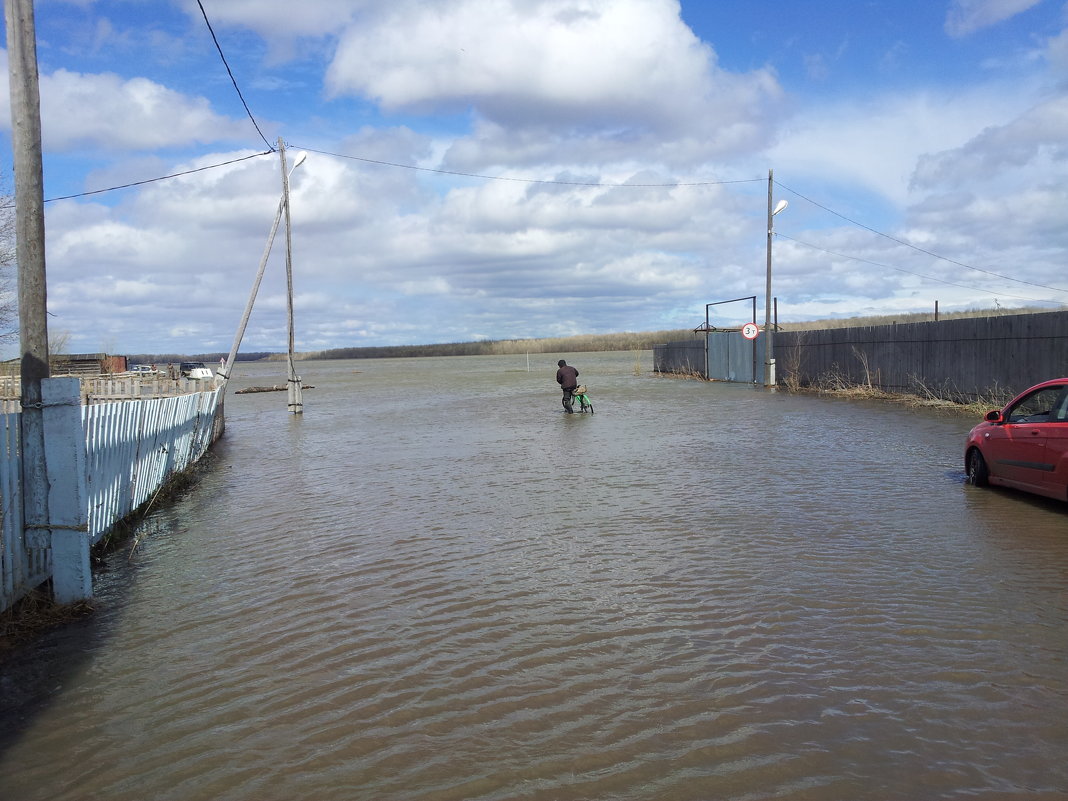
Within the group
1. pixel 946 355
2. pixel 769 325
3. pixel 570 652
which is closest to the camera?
pixel 570 652

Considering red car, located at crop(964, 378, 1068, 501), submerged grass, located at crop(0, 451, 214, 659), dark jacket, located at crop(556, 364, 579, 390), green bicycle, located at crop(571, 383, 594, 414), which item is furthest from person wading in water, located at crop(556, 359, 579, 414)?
submerged grass, located at crop(0, 451, 214, 659)

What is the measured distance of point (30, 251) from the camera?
251 inches

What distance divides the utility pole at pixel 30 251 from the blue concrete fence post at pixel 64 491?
0.06 metres

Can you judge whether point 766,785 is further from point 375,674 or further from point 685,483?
point 685,483

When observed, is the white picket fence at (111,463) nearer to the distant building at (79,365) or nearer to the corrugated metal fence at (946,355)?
the corrugated metal fence at (946,355)

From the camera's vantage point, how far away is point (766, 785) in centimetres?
353

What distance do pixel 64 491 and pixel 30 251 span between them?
6.06ft

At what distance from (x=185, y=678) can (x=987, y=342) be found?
65.8 ft

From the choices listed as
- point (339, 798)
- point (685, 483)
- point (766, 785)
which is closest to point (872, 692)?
point (766, 785)

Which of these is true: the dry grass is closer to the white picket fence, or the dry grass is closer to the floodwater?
the white picket fence

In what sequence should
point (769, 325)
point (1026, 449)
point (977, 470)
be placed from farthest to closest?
point (769, 325) < point (977, 470) < point (1026, 449)

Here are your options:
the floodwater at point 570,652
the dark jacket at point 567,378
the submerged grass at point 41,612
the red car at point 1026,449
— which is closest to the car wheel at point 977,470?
the red car at point 1026,449

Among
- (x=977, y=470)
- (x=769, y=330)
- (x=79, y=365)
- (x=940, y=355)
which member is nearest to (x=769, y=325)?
(x=769, y=330)

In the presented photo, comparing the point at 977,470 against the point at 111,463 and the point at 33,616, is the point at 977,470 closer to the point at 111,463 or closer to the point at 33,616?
the point at 111,463
